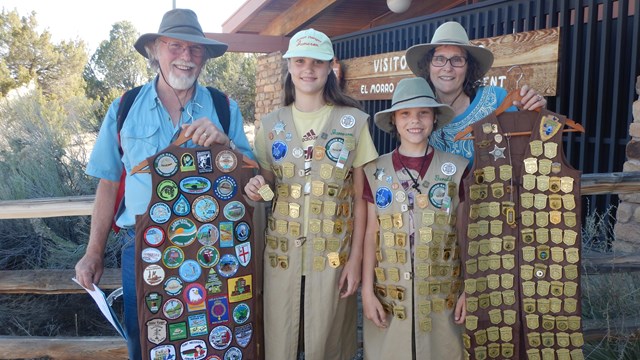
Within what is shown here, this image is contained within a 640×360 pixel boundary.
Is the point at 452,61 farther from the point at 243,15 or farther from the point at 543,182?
the point at 243,15

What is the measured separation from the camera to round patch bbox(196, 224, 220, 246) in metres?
2.70

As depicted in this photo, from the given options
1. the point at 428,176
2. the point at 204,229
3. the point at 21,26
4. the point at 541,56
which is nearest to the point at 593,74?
the point at 541,56

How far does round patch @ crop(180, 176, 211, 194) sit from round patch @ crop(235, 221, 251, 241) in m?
0.23

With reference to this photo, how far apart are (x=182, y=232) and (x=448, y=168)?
4.12 feet

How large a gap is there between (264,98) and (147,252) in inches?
316

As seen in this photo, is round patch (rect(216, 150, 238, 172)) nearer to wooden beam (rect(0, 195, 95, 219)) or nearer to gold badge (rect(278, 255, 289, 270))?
gold badge (rect(278, 255, 289, 270))

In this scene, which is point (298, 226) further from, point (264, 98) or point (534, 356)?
point (264, 98)

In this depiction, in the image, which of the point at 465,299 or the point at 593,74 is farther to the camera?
the point at 593,74

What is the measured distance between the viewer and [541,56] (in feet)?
17.4

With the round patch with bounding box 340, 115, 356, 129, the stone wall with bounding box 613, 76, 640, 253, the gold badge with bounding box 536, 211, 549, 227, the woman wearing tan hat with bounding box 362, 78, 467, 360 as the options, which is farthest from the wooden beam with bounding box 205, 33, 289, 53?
the gold badge with bounding box 536, 211, 549, 227

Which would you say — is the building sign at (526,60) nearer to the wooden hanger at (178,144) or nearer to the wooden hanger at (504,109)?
the wooden hanger at (504,109)

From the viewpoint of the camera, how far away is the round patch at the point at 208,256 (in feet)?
8.83

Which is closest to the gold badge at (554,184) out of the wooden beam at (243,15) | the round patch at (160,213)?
the round patch at (160,213)

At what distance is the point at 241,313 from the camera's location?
274cm
